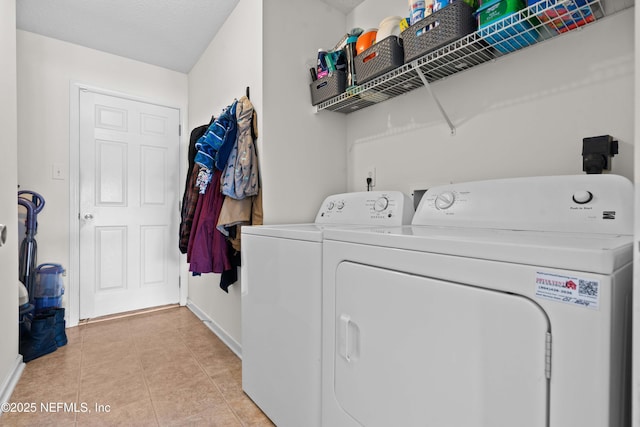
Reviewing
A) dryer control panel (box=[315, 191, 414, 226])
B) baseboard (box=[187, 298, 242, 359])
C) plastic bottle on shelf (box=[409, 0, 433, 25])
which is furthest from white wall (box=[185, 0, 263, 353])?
plastic bottle on shelf (box=[409, 0, 433, 25])

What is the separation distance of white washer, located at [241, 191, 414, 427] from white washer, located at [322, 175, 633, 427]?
0.08 m

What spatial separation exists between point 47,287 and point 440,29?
9.73ft

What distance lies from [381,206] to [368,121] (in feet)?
2.33

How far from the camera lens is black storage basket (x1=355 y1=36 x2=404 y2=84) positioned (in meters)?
1.42

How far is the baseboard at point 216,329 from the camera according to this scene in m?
2.09

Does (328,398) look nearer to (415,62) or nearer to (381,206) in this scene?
(381,206)

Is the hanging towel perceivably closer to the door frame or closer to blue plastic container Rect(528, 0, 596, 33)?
blue plastic container Rect(528, 0, 596, 33)

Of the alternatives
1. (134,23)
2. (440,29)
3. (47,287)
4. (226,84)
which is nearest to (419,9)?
(440,29)

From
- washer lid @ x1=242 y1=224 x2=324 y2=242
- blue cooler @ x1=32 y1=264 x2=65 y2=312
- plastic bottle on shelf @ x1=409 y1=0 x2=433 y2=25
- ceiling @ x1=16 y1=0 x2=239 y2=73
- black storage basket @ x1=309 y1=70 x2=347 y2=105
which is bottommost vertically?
blue cooler @ x1=32 y1=264 x2=65 y2=312

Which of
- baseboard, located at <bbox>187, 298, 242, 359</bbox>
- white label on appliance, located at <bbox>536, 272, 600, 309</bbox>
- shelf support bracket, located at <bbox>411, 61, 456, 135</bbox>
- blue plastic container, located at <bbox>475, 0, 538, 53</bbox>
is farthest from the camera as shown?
baseboard, located at <bbox>187, 298, 242, 359</bbox>

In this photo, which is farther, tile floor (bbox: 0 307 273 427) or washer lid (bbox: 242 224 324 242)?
tile floor (bbox: 0 307 273 427)

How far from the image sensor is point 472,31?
1207 millimetres

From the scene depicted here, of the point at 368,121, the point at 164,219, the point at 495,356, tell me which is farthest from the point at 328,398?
the point at 164,219

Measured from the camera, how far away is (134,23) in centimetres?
235
